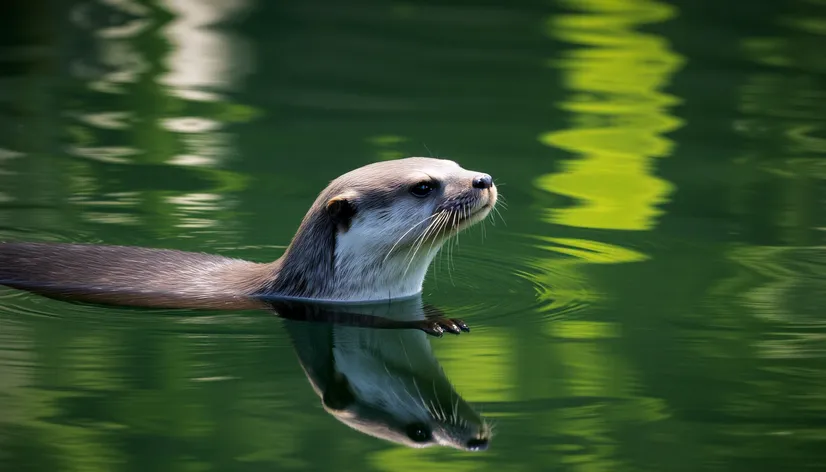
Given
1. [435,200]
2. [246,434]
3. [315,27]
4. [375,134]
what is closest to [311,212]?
[435,200]

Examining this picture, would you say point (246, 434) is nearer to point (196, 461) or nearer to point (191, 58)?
point (196, 461)

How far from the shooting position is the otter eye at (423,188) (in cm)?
724

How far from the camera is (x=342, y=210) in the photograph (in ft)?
23.9

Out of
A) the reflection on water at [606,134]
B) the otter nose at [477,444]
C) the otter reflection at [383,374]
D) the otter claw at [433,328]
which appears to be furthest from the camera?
A: the reflection on water at [606,134]

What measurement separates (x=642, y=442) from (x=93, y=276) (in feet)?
10.2

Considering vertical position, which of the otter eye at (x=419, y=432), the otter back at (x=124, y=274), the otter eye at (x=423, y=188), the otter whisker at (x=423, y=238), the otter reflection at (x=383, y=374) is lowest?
the otter reflection at (x=383, y=374)

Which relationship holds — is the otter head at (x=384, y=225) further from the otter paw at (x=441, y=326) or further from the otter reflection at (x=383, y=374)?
the otter paw at (x=441, y=326)

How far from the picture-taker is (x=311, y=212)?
744cm

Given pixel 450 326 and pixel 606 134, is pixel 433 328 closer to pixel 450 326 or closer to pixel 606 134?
pixel 450 326

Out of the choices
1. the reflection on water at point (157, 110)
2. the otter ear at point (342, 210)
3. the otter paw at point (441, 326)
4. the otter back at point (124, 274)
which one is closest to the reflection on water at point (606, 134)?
the otter paw at point (441, 326)

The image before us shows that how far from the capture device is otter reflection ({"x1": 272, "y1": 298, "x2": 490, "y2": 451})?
575 centimetres

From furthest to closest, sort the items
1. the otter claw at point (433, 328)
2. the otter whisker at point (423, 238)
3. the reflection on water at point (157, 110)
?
the reflection on water at point (157, 110)
the otter whisker at point (423, 238)
the otter claw at point (433, 328)

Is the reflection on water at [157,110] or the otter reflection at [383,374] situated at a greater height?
the reflection on water at [157,110]

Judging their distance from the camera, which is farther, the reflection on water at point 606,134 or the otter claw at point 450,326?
the reflection on water at point 606,134
